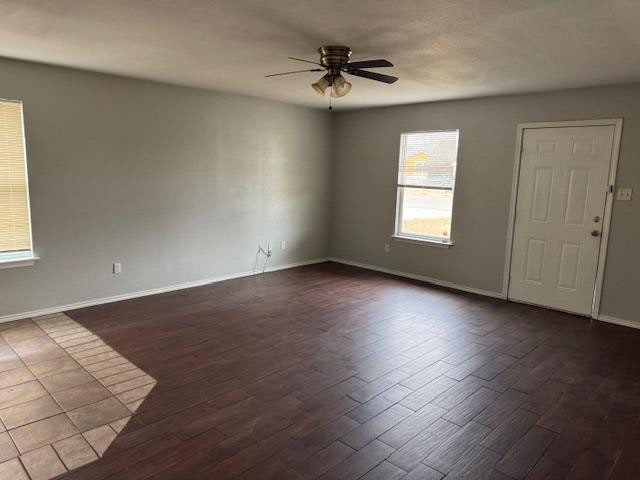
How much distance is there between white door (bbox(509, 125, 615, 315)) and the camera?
441 cm

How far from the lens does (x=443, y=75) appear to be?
3963mm

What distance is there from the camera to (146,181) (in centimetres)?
475

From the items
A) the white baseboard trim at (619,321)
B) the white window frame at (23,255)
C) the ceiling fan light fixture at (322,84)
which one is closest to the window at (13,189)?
the white window frame at (23,255)

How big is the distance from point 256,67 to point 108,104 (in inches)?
65.8

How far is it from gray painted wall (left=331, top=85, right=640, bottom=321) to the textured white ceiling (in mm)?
478

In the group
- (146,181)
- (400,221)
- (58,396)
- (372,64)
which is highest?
(372,64)

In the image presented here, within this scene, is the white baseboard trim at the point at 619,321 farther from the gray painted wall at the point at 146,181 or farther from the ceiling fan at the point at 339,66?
the gray painted wall at the point at 146,181

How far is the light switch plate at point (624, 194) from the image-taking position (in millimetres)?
4188

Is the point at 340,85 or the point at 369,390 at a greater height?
the point at 340,85

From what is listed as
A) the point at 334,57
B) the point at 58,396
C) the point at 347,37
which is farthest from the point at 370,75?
the point at 58,396

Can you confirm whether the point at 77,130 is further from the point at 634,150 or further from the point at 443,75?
the point at 634,150

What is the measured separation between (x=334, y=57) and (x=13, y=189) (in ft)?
10.4

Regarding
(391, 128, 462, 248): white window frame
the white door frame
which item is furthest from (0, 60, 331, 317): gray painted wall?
the white door frame

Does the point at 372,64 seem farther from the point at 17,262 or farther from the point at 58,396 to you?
the point at 17,262
